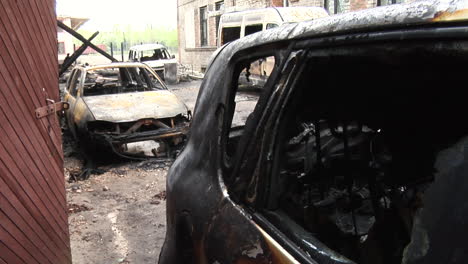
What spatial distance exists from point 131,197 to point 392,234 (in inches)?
168

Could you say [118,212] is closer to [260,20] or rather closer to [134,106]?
[134,106]

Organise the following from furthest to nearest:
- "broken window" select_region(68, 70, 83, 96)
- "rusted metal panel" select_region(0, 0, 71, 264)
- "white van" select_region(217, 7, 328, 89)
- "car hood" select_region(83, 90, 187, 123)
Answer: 1. "white van" select_region(217, 7, 328, 89)
2. "broken window" select_region(68, 70, 83, 96)
3. "car hood" select_region(83, 90, 187, 123)
4. "rusted metal panel" select_region(0, 0, 71, 264)

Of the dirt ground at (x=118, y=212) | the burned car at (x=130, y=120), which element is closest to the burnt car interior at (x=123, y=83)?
the burned car at (x=130, y=120)

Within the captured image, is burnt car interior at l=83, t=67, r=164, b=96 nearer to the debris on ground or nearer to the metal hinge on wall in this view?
the debris on ground

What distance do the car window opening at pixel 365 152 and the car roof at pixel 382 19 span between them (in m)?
0.07

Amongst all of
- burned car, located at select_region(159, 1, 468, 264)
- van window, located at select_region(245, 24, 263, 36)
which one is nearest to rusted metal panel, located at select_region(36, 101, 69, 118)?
burned car, located at select_region(159, 1, 468, 264)

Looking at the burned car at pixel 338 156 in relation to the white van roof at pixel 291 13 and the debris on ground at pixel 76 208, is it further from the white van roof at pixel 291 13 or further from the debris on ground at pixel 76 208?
the white van roof at pixel 291 13

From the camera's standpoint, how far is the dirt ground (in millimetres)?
4098

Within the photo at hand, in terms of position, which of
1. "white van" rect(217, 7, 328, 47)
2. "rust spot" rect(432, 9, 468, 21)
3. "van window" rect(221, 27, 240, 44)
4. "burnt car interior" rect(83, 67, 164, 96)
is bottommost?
"burnt car interior" rect(83, 67, 164, 96)

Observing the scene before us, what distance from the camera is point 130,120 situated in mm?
6668

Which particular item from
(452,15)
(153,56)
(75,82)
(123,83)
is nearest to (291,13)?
(123,83)

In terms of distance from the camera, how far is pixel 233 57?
192 cm

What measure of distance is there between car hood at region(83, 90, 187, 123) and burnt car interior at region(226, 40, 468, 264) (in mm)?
4591

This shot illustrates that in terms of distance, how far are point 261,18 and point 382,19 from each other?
1161cm
